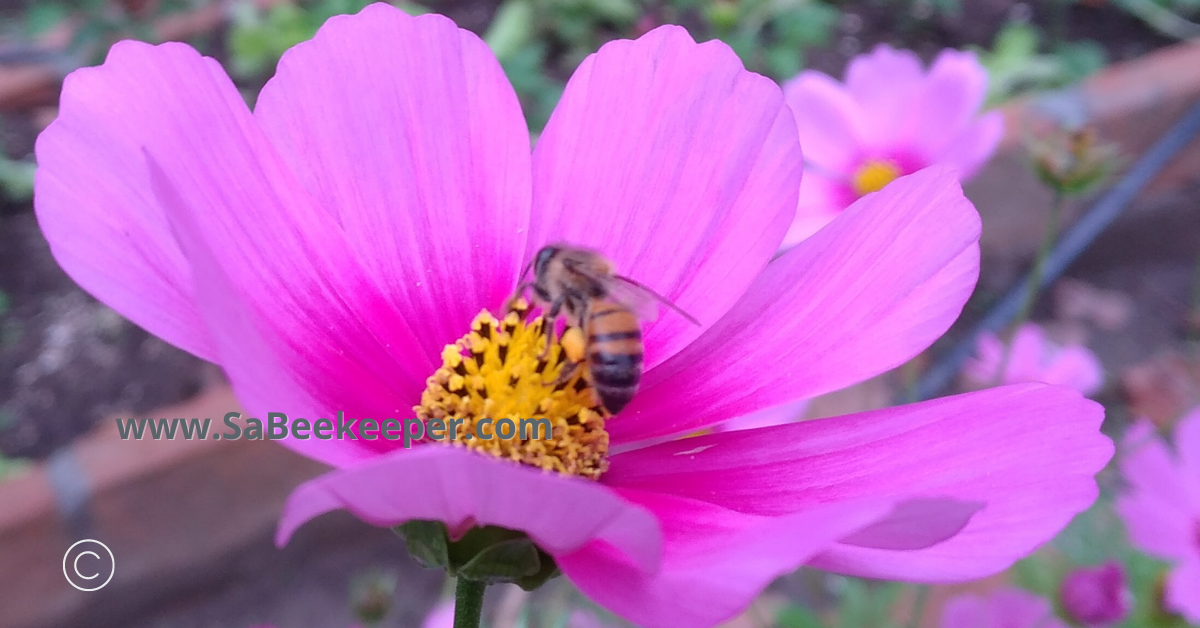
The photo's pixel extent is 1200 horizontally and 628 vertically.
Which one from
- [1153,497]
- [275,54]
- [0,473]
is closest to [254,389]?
[1153,497]

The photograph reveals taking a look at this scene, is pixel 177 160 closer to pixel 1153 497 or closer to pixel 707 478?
pixel 707 478

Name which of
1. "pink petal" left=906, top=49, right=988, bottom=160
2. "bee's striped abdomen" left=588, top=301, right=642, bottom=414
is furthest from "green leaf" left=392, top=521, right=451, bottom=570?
"pink petal" left=906, top=49, right=988, bottom=160

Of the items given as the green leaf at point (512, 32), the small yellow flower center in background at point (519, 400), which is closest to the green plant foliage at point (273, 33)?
the green leaf at point (512, 32)

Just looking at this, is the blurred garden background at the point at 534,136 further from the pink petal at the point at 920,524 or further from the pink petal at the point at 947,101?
the pink petal at the point at 920,524

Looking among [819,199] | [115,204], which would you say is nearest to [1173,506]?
[819,199]

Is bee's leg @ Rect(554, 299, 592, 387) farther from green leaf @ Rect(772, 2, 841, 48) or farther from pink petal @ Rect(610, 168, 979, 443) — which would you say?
green leaf @ Rect(772, 2, 841, 48)

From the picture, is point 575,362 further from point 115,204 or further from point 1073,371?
point 1073,371
